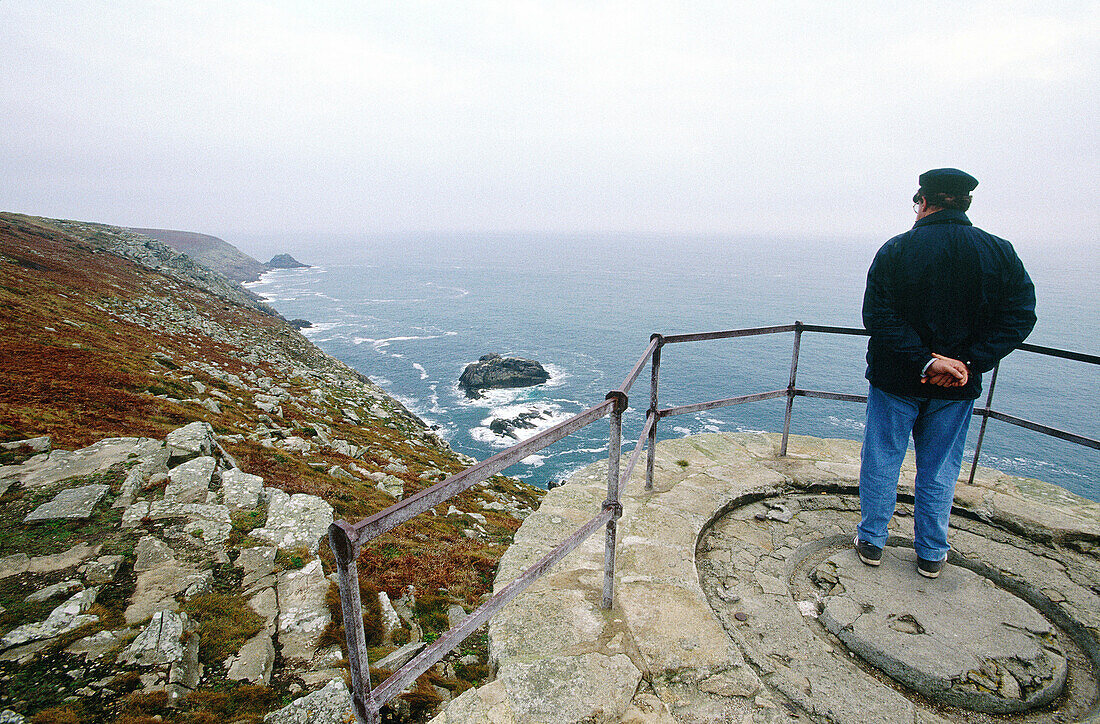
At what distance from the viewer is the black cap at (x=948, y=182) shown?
3.19 metres

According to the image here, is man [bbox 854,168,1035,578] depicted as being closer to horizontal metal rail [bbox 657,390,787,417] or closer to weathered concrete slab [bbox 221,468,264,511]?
horizontal metal rail [bbox 657,390,787,417]

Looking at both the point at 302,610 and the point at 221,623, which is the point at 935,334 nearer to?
the point at 302,610

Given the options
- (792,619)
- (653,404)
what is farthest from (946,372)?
(653,404)

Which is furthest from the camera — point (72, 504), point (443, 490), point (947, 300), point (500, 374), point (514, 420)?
point (500, 374)

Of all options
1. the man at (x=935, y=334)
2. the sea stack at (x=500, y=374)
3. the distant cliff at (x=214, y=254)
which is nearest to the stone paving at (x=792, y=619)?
the man at (x=935, y=334)

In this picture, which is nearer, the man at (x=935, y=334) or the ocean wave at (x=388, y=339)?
the man at (x=935, y=334)

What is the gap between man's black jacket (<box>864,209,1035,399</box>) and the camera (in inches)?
123

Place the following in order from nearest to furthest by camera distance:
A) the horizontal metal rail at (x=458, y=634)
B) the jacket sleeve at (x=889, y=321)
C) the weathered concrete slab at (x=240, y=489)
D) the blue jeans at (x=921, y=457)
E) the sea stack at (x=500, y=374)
Result: 1. the horizontal metal rail at (x=458, y=634)
2. the jacket sleeve at (x=889, y=321)
3. the blue jeans at (x=921, y=457)
4. the weathered concrete slab at (x=240, y=489)
5. the sea stack at (x=500, y=374)

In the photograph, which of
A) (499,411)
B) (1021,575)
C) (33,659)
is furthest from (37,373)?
(499,411)

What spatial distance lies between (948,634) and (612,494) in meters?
2.42

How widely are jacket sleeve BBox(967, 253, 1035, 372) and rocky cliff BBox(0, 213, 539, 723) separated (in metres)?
3.96

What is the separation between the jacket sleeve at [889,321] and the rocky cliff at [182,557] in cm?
361

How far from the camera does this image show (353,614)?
1577 mm

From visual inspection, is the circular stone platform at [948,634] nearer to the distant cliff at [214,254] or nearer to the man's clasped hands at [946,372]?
the man's clasped hands at [946,372]
